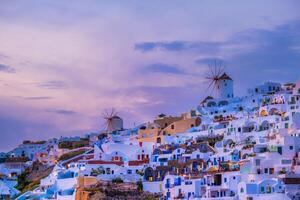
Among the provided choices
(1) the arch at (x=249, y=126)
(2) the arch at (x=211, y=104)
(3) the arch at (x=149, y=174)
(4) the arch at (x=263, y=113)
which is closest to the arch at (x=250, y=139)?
(1) the arch at (x=249, y=126)

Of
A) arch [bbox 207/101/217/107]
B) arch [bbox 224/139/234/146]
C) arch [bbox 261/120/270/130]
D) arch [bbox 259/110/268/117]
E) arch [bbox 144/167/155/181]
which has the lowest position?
arch [bbox 144/167/155/181]

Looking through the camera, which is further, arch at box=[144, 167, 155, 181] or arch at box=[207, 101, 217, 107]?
arch at box=[207, 101, 217, 107]

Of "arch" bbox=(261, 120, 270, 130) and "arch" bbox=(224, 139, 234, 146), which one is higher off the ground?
"arch" bbox=(261, 120, 270, 130)

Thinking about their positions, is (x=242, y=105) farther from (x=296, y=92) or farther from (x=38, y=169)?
(x=38, y=169)

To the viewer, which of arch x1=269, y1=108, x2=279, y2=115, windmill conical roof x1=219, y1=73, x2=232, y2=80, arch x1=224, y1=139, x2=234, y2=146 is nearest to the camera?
arch x1=224, y1=139, x2=234, y2=146

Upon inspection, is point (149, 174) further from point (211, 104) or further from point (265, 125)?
point (211, 104)

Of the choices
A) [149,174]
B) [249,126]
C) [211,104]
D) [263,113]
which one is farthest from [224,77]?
[149,174]

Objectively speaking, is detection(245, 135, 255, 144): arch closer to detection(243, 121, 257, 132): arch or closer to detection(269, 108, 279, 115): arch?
detection(243, 121, 257, 132): arch

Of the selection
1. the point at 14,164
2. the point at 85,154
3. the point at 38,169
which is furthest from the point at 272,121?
the point at 14,164

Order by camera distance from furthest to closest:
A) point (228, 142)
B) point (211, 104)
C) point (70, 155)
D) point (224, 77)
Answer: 1. point (224, 77)
2. point (211, 104)
3. point (70, 155)
4. point (228, 142)

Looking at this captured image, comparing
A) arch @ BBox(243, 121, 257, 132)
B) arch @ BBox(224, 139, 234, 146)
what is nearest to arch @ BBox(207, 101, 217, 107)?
arch @ BBox(243, 121, 257, 132)

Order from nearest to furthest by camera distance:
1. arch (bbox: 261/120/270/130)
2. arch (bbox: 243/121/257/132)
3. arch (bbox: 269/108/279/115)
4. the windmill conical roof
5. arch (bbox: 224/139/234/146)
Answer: arch (bbox: 261/120/270/130), arch (bbox: 224/139/234/146), arch (bbox: 243/121/257/132), arch (bbox: 269/108/279/115), the windmill conical roof

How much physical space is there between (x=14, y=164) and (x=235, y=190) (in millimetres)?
26784

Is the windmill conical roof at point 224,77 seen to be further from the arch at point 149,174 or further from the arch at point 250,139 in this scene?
the arch at point 149,174
